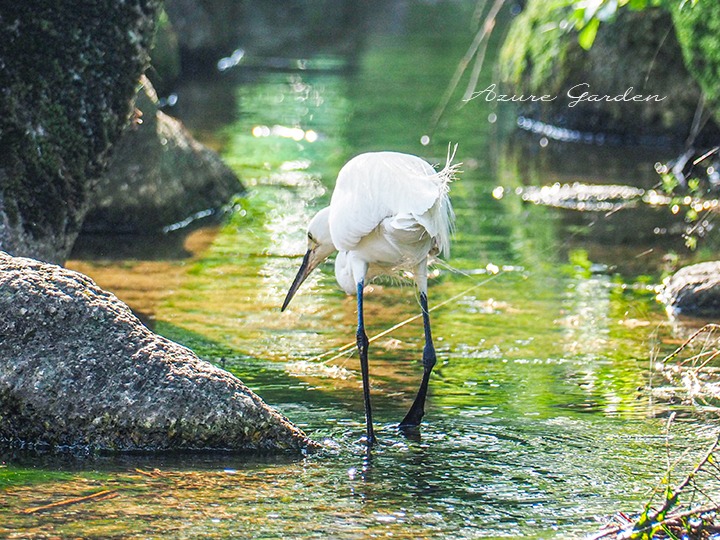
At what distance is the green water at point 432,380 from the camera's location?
14.3 feet

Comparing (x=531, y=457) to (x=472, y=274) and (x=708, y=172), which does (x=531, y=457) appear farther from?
(x=708, y=172)

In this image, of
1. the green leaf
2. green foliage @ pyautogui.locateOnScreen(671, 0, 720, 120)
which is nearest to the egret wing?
the green leaf

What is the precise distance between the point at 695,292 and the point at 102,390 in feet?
14.4

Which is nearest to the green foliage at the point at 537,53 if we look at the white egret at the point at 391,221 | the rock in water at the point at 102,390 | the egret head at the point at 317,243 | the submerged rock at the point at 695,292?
the submerged rock at the point at 695,292

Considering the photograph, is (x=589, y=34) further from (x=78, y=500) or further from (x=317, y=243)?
(x=78, y=500)

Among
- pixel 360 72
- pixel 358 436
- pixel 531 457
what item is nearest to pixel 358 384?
pixel 358 436

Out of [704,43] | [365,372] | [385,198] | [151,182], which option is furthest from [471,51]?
[704,43]

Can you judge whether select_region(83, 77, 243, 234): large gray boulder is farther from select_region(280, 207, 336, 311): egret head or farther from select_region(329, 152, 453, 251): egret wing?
select_region(329, 152, 453, 251): egret wing

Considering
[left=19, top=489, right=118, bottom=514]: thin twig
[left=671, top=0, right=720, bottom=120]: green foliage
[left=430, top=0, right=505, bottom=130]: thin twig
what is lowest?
[left=19, top=489, right=118, bottom=514]: thin twig

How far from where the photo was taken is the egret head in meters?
6.48

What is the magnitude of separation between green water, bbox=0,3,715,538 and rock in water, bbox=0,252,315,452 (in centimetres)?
13

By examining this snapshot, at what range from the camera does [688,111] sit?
1454cm

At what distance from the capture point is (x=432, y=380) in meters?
6.43

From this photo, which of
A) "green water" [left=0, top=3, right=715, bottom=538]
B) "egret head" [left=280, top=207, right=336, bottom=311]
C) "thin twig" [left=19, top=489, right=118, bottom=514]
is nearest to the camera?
"thin twig" [left=19, top=489, right=118, bottom=514]
